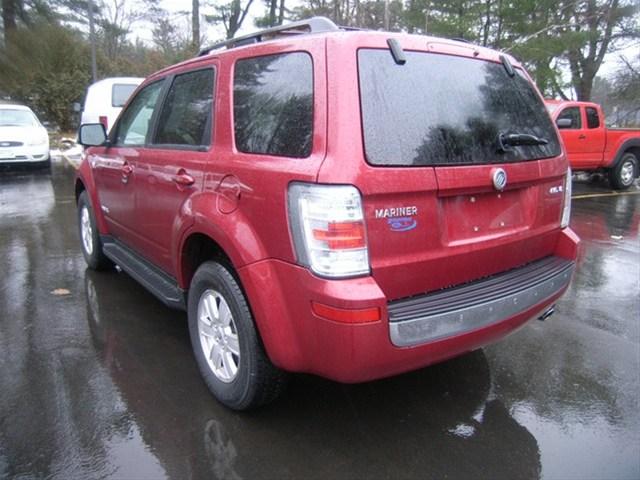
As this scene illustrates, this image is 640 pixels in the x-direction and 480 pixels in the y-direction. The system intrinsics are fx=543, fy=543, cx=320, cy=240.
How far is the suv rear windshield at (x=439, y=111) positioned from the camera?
7.73 feet

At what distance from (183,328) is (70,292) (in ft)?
4.55

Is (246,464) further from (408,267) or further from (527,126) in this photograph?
(527,126)

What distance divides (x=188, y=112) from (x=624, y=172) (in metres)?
12.8

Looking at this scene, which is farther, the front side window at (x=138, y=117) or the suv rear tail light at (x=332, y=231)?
the front side window at (x=138, y=117)

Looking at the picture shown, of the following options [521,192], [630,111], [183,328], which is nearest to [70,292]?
[183,328]

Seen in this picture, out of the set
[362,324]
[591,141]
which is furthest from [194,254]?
[591,141]

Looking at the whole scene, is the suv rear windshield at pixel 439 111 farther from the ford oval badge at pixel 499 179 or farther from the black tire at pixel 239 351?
the black tire at pixel 239 351

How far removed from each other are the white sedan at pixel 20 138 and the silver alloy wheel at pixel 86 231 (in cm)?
802

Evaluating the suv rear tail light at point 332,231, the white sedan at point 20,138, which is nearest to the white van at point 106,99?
the white sedan at point 20,138

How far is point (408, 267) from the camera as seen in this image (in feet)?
7.82

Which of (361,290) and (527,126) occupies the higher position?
(527,126)

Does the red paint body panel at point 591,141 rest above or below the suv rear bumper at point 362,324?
above

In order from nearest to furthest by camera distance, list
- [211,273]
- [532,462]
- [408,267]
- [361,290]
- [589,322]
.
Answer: [361,290] → [408,267] → [532,462] → [211,273] → [589,322]

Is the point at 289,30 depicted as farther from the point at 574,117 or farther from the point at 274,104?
the point at 574,117
